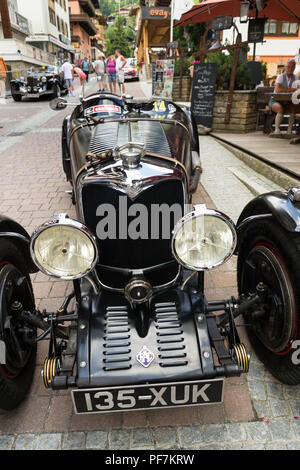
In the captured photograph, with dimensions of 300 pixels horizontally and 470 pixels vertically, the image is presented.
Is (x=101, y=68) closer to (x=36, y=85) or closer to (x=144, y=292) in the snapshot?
(x=36, y=85)

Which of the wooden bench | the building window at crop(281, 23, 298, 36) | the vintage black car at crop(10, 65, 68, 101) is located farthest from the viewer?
the building window at crop(281, 23, 298, 36)

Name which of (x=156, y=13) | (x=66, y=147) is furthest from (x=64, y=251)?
(x=156, y=13)

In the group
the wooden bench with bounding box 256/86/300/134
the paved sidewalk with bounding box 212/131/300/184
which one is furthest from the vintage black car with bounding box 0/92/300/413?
the wooden bench with bounding box 256/86/300/134

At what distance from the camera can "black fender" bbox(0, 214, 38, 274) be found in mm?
1926

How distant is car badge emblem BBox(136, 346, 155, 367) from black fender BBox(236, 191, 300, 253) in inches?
34.6

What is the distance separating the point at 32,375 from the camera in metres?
2.01

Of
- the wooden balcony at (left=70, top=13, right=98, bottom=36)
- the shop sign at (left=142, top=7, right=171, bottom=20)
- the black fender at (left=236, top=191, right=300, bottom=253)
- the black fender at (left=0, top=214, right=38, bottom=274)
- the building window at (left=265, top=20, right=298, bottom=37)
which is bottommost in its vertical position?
the black fender at (left=0, top=214, right=38, bottom=274)

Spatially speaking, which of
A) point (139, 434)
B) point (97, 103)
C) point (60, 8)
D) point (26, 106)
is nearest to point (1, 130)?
point (26, 106)

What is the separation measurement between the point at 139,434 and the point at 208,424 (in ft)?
1.17

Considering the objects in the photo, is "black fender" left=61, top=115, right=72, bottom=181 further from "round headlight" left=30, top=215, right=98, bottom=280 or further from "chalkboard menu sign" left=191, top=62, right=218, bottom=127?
"chalkboard menu sign" left=191, top=62, right=218, bottom=127

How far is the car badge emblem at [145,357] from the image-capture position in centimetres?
160

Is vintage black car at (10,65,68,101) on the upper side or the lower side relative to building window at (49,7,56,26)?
lower

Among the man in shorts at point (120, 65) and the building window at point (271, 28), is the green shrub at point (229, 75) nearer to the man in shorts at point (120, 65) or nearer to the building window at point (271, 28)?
the man in shorts at point (120, 65)

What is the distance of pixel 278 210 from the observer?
1834 mm
